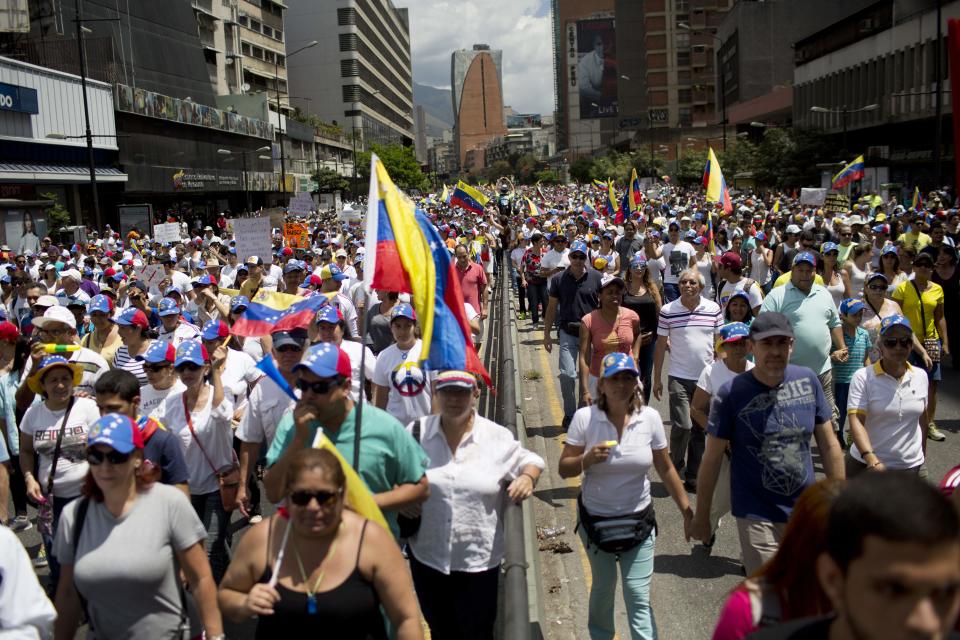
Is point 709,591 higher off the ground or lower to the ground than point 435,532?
lower

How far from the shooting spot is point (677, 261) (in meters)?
14.5

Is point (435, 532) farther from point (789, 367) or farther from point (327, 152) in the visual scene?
point (327, 152)

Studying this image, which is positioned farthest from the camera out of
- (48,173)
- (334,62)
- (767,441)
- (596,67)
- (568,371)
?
(596,67)

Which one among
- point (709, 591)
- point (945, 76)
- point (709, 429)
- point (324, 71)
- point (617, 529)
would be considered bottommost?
point (709, 591)

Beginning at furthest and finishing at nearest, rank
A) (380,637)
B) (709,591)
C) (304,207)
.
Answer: (304,207) → (709,591) → (380,637)

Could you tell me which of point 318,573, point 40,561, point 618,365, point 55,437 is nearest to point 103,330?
point 40,561

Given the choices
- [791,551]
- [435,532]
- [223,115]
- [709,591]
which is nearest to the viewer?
[791,551]

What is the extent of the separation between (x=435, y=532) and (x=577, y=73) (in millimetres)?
183380

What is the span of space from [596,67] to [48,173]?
148 metres

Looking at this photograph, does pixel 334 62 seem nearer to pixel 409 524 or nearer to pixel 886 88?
pixel 886 88

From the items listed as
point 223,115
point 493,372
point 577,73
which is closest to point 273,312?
point 493,372

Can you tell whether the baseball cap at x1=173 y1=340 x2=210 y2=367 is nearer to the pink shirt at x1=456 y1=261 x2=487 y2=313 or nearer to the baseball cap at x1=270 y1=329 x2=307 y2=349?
the baseball cap at x1=270 y1=329 x2=307 y2=349

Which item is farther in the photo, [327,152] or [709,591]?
[327,152]

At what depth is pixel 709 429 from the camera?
16.2 feet
